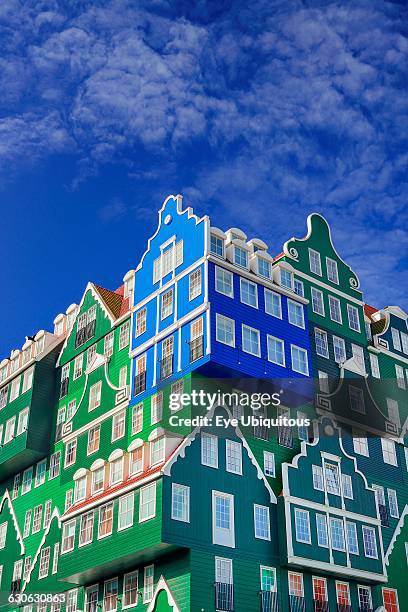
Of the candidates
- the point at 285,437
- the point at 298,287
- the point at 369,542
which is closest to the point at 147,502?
the point at 285,437

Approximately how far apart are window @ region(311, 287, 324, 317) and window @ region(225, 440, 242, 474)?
13753 millimetres

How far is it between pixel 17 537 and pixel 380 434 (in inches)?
1191

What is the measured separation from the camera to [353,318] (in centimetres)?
6662

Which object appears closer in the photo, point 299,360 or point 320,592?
point 320,592

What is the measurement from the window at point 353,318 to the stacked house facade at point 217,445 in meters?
0.18

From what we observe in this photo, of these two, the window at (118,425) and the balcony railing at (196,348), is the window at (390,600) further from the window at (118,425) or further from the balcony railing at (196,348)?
the window at (118,425)

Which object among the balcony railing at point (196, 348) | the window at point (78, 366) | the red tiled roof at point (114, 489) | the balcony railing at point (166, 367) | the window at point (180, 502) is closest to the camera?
the window at point (180, 502)

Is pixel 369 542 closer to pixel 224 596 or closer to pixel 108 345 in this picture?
pixel 224 596

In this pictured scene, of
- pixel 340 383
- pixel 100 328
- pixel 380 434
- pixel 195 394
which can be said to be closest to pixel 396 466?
pixel 380 434

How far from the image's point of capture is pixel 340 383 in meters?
62.2

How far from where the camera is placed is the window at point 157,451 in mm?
52312

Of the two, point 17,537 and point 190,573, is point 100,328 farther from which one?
point 190,573

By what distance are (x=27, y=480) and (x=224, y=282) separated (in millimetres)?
26761

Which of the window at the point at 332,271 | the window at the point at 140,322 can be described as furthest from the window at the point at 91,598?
the window at the point at 332,271
